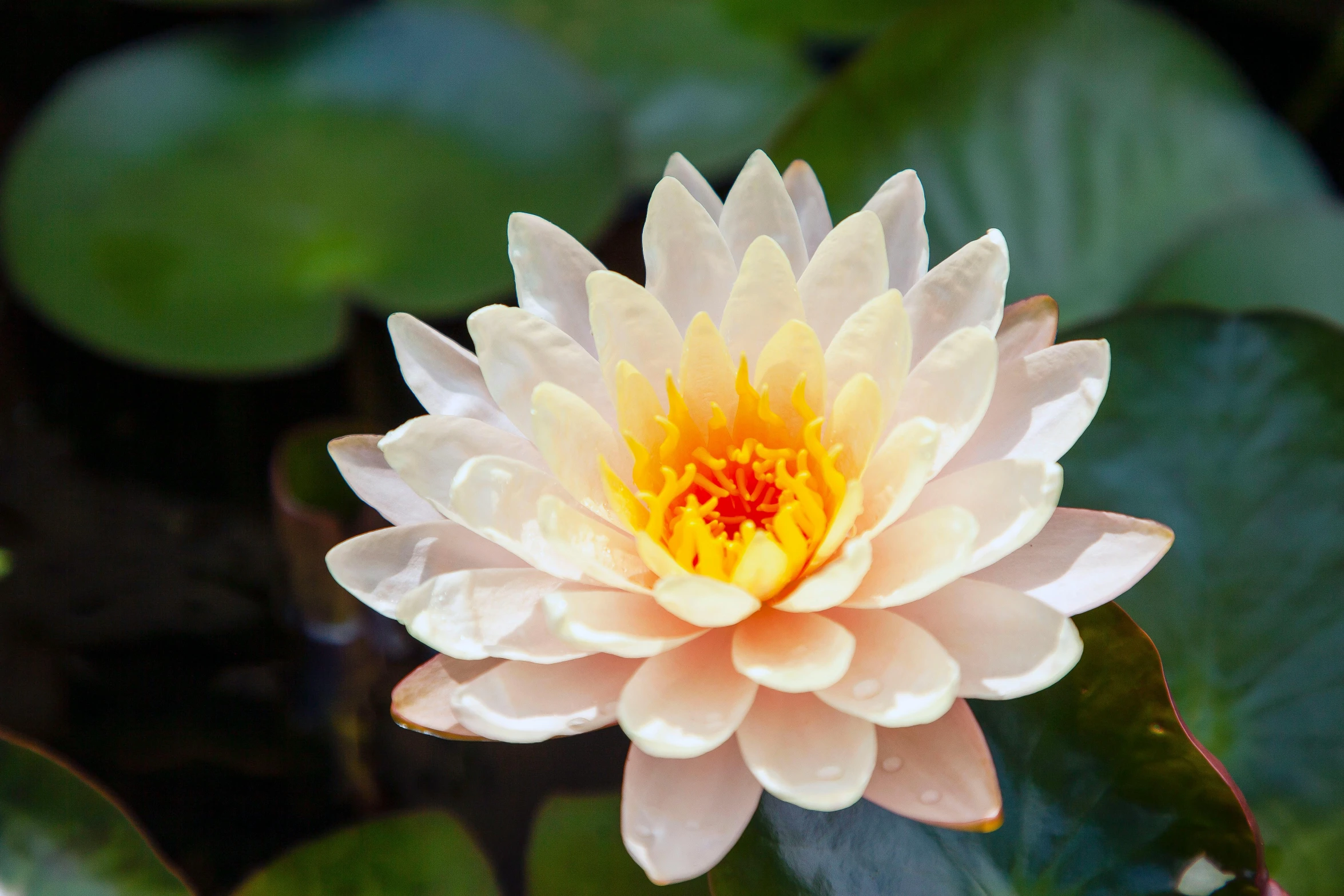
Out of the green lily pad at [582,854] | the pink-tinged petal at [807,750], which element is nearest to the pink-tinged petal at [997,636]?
the pink-tinged petal at [807,750]

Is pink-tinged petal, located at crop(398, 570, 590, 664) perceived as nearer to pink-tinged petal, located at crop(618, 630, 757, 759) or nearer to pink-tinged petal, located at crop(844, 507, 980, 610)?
pink-tinged petal, located at crop(618, 630, 757, 759)

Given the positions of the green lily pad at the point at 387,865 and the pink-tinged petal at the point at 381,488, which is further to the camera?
the green lily pad at the point at 387,865

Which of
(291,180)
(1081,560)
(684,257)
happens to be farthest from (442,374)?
(291,180)

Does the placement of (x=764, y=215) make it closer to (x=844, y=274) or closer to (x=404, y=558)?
(x=844, y=274)

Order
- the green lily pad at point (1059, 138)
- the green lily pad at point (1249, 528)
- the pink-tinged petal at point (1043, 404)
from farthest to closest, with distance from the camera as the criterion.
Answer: the green lily pad at point (1059, 138) < the green lily pad at point (1249, 528) < the pink-tinged petal at point (1043, 404)

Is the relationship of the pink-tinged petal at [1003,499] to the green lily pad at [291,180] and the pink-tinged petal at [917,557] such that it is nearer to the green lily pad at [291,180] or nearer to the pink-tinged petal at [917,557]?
the pink-tinged petal at [917,557]
